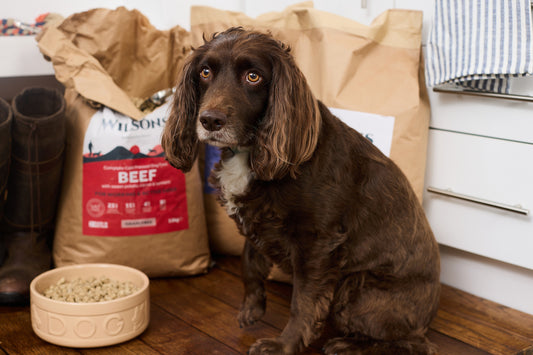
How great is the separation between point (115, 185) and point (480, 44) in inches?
→ 46.2

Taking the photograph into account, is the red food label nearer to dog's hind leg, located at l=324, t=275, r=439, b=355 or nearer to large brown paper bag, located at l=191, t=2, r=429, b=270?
large brown paper bag, located at l=191, t=2, r=429, b=270

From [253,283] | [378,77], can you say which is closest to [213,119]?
[253,283]

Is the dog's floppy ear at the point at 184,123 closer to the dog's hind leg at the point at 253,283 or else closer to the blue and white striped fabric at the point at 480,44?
the dog's hind leg at the point at 253,283

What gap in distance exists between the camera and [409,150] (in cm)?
187

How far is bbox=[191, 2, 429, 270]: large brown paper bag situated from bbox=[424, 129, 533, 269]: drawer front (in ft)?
0.27

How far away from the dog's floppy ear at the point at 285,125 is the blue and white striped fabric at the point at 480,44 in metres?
0.62

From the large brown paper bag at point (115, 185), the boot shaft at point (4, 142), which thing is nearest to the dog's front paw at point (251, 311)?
the large brown paper bag at point (115, 185)

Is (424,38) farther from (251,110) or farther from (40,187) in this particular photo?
(40,187)

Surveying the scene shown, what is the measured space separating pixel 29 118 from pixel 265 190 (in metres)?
0.81

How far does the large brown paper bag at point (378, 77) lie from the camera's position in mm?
1843

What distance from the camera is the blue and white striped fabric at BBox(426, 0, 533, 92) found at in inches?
63.8

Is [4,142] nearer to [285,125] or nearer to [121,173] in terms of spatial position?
[121,173]

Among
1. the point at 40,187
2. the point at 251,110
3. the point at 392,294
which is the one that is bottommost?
the point at 392,294

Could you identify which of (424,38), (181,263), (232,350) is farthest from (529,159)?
(181,263)
